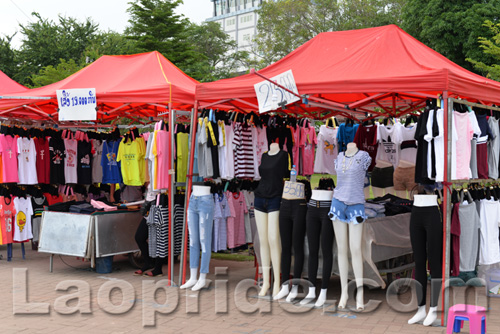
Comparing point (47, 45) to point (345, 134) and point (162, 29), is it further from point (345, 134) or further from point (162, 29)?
point (345, 134)

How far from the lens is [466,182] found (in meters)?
6.42

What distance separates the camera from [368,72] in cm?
644

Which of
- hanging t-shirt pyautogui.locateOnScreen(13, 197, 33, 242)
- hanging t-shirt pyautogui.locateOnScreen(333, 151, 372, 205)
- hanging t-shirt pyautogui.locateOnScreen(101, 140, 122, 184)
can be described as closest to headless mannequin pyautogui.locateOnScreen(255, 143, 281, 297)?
hanging t-shirt pyautogui.locateOnScreen(333, 151, 372, 205)

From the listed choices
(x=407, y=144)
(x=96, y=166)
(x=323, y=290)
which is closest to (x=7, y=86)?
(x=96, y=166)

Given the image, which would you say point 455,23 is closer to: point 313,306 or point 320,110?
point 320,110

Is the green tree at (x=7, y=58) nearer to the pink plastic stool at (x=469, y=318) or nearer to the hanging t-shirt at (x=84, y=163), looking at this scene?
the hanging t-shirt at (x=84, y=163)

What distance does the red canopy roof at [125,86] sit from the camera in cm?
834

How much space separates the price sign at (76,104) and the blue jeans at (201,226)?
2.28 m

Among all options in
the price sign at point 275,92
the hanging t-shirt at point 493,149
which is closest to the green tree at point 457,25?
the hanging t-shirt at point 493,149

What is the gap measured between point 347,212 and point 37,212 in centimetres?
630

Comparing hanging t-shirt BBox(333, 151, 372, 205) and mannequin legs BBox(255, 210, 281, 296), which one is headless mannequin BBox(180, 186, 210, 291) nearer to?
mannequin legs BBox(255, 210, 281, 296)

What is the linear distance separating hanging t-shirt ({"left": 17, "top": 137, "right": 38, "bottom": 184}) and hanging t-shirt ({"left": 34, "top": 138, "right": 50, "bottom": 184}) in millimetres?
155

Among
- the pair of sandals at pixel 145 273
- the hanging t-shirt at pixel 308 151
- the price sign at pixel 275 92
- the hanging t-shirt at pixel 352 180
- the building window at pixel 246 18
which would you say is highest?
the building window at pixel 246 18

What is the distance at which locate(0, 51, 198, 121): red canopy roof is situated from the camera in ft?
27.3
